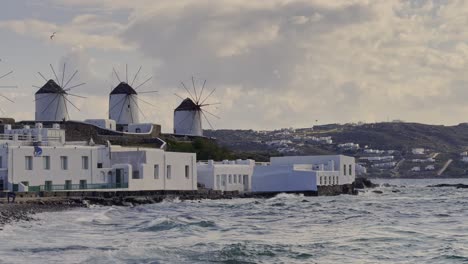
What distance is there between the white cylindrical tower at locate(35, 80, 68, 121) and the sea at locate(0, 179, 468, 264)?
51.4 m

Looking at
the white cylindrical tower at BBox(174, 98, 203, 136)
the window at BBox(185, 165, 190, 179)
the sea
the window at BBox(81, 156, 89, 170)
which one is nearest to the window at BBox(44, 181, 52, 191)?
the window at BBox(81, 156, 89, 170)

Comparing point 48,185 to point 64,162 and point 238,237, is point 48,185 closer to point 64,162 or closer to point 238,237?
point 64,162

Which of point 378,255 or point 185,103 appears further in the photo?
point 185,103

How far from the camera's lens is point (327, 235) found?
118 ft

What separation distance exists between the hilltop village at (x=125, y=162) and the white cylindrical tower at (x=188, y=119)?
0.13 m

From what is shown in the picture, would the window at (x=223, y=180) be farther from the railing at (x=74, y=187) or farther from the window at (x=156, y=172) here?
the railing at (x=74, y=187)

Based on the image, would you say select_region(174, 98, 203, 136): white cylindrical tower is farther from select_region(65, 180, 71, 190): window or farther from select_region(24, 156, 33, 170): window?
select_region(24, 156, 33, 170): window

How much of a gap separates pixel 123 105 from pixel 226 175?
3309 cm

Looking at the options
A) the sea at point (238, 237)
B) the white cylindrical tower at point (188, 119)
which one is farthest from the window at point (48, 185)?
the white cylindrical tower at point (188, 119)

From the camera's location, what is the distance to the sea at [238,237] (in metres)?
28.4

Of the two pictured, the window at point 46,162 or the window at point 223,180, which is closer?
the window at point 46,162

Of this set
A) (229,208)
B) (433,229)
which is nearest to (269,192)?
(229,208)

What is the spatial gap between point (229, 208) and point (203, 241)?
79.4 feet

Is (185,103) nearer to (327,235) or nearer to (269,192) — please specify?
(269,192)
